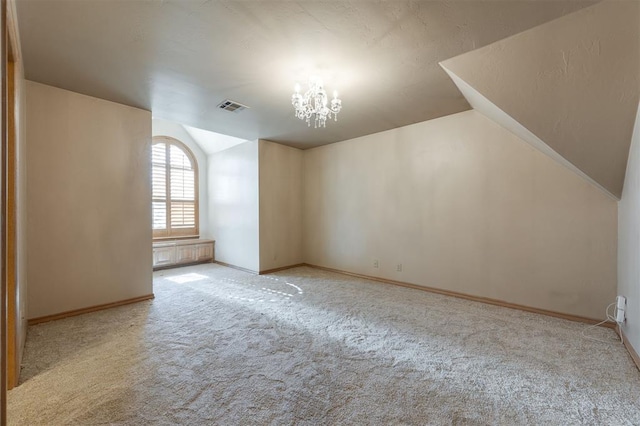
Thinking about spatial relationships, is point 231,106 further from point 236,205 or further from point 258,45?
point 236,205

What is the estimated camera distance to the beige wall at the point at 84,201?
2.93 metres

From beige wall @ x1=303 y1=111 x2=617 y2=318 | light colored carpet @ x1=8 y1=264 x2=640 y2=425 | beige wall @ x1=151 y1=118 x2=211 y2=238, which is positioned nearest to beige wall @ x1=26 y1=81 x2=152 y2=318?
light colored carpet @ x1=8 y1=264 x2=640 y2=425

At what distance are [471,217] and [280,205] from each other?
11.1ft

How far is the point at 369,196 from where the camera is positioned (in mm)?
4820

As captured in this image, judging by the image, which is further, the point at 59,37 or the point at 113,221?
the point at 113,221

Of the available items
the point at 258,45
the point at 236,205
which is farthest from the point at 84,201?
the point at 258,45

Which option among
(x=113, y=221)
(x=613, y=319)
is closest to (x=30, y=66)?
(x=113, y=221)

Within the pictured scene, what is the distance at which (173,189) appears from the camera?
20.0 ft

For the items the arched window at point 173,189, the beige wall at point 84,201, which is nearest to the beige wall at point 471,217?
the beige wall at point 84,201

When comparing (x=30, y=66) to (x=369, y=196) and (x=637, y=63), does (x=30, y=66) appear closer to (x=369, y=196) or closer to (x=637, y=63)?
(x=369, y=196)

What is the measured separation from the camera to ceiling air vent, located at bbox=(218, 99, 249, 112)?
3441mm

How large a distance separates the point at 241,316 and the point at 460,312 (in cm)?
256

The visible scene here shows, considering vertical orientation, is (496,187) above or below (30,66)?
below

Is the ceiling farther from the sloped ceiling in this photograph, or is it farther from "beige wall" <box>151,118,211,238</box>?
"beige wall" <box>151,118,211,238</box>
